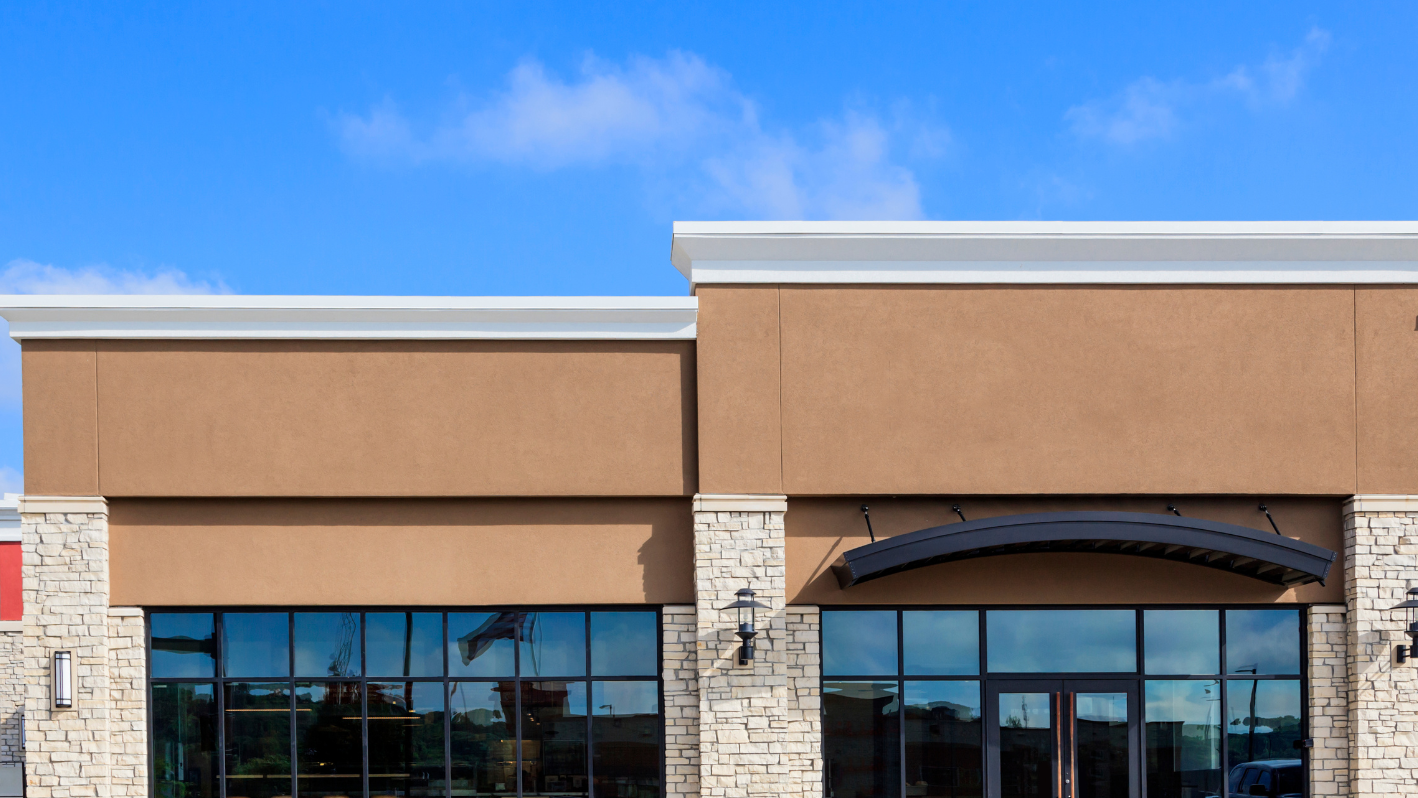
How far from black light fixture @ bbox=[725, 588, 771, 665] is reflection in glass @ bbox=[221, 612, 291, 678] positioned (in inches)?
212

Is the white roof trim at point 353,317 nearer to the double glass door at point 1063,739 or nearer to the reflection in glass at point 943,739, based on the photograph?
the reflection in glass at point 943,739

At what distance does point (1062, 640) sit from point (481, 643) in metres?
6.95

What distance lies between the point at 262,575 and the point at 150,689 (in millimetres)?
1941

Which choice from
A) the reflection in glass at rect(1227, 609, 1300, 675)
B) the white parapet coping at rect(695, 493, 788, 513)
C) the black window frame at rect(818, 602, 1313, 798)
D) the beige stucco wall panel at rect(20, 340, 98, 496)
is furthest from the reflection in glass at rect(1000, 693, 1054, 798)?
the beige stucco wall panel at rect(20, 340, 98, 496)

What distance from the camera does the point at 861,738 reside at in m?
12.0

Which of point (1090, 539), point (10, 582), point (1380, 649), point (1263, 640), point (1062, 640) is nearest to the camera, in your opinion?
point (1090, 539)

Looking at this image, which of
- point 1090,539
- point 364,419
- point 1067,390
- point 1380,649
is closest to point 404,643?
point 364,419

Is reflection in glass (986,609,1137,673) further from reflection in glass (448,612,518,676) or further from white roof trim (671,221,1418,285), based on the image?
reflection in glass (448,612,518,676)

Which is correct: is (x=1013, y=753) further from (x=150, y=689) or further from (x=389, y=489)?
(x=150, y=689)

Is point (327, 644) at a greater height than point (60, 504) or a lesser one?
lesser

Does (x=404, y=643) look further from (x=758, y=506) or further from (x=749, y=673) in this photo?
(x=758, y=506)

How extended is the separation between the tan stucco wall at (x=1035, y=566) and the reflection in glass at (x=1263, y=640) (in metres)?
0.26

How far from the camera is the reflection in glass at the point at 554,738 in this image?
39.4ft

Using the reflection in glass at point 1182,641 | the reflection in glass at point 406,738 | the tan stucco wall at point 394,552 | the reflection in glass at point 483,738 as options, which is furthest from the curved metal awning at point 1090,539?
the reflection in glass at point 406,738
